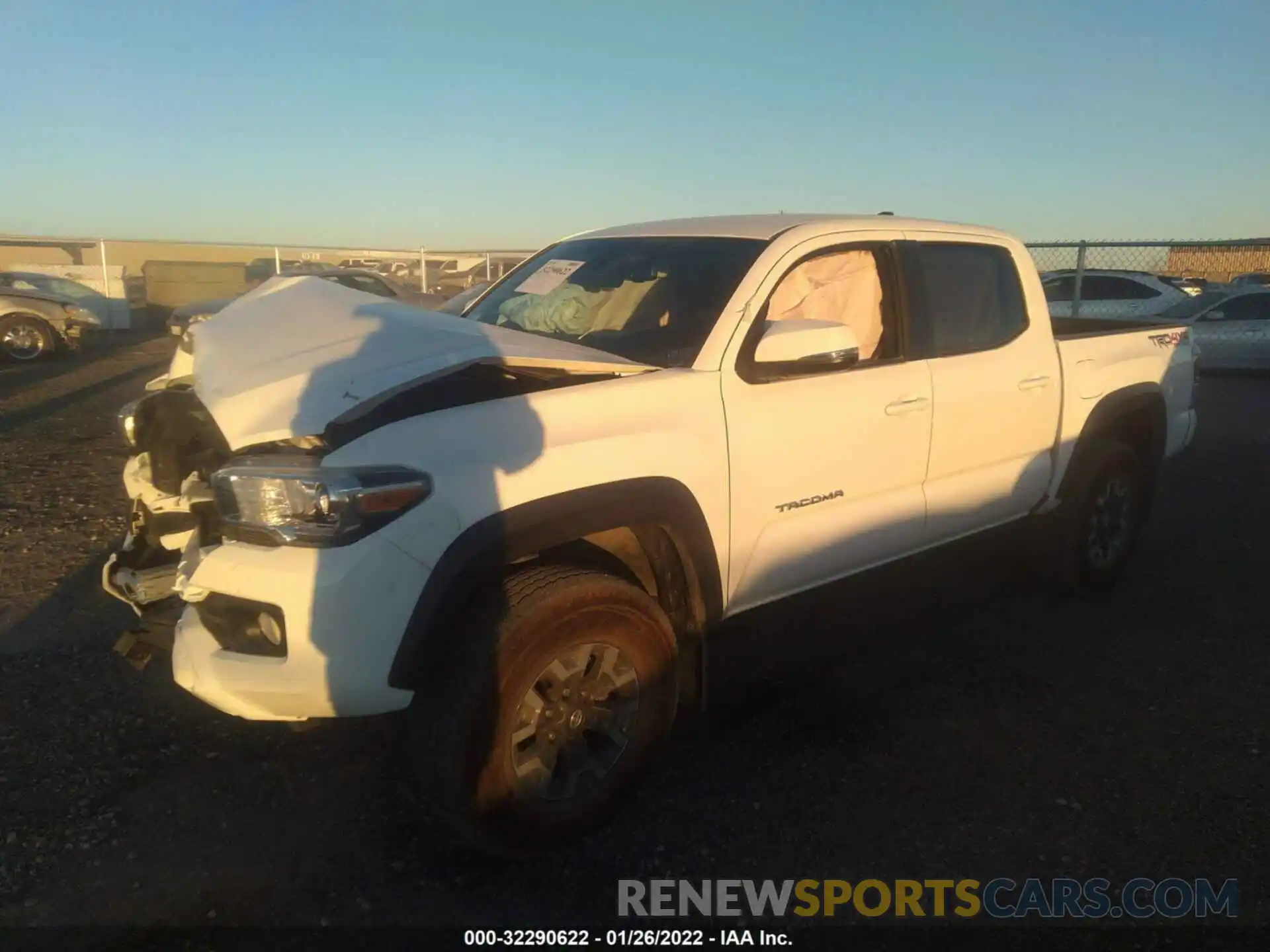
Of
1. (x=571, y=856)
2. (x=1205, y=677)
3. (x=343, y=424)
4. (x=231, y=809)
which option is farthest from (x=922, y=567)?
(x=231, y=809)

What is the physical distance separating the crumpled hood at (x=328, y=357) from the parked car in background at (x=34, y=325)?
41.8 feet

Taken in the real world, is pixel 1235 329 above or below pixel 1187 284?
below

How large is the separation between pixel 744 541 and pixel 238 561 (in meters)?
1.59

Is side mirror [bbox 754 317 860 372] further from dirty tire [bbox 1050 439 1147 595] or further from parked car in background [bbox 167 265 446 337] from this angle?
parked car in background [bbox 167 265 446 337]

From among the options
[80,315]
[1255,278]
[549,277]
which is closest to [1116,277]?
[1255,278]

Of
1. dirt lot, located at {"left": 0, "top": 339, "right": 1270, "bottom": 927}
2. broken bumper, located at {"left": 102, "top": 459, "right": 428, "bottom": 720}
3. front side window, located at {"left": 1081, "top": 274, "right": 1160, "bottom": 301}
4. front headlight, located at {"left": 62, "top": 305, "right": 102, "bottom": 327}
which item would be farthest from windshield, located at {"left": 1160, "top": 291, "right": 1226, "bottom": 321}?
front headlight, located at {"left": 62, "top": 305, "right": 102, "bottom": 327}

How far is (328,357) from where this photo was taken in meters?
2.92

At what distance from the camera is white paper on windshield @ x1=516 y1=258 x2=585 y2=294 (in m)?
4.17

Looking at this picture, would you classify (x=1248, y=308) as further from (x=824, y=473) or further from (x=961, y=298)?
(x=824, y=473)

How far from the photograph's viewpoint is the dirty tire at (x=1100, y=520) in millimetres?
4695

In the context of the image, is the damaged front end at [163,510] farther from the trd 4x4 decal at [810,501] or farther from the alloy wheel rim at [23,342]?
→ the alloy wheel rim at [23,342]

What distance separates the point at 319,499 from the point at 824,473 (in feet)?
5.87

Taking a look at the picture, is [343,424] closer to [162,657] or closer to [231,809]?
[231,809]

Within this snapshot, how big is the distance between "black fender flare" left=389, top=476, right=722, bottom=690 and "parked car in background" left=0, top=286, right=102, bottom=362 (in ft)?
47.5
